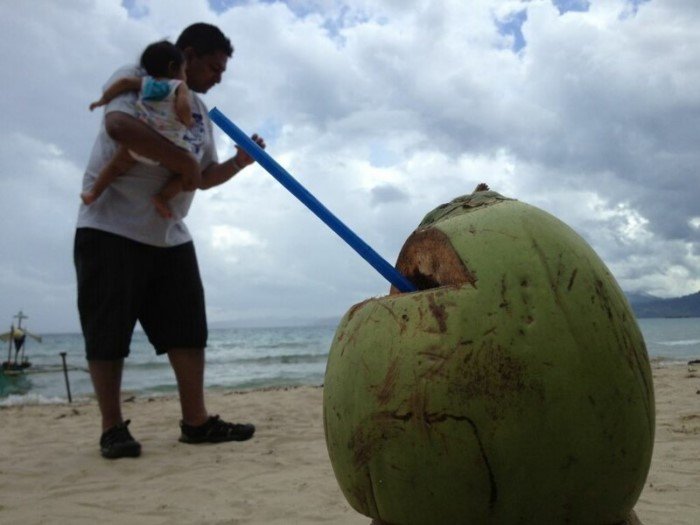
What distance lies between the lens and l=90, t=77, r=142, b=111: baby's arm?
2881mm

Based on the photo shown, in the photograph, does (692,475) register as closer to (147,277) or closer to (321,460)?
(321,460)

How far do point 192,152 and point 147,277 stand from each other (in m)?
0.69

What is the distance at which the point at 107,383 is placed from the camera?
9.48 feet

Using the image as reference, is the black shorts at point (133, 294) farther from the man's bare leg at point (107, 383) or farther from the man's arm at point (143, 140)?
the man's arm at point (143, 140)

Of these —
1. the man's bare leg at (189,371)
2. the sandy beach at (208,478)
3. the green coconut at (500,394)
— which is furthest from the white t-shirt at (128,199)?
the green coconut at (500,394)

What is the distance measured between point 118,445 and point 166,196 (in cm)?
130

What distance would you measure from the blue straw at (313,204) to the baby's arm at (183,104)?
166cm

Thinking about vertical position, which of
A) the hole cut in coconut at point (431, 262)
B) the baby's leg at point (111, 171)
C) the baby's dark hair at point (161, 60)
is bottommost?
the hole cut in coconut at point (431, 262)

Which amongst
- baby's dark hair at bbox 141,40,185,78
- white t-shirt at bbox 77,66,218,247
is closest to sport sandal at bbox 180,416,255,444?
white t-shirt at bbox 77,66,218,247

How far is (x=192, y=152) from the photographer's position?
3.03 meters

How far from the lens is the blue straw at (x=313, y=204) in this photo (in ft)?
3.96

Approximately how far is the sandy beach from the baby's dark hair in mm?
2003

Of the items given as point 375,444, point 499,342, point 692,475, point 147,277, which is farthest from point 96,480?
point 692,475

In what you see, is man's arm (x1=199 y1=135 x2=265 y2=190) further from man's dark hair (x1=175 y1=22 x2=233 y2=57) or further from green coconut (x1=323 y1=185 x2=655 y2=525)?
green coconut (x1=323 y1=185 x2=655 y2=525)
